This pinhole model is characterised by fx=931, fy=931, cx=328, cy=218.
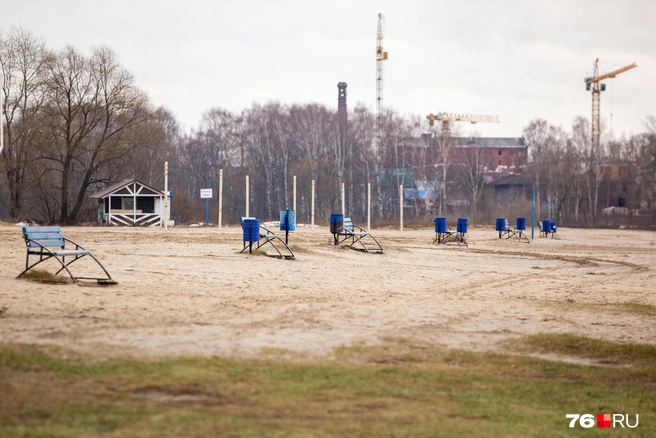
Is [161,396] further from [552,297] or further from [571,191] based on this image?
[571,191]

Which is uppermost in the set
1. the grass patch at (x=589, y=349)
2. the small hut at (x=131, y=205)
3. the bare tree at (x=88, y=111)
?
the bare tree at (x=88, y=111)

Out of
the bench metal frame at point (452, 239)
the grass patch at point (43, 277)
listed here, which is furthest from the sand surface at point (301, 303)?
the bench metal frame at point (452, 239)

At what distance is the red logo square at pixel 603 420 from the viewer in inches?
316

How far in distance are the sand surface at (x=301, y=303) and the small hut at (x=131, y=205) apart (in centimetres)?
2928

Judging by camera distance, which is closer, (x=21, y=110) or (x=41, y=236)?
(x=41, y=236)

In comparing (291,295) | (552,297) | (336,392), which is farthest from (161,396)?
(552,297)

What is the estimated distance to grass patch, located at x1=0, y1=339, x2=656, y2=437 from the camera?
6.40 metres

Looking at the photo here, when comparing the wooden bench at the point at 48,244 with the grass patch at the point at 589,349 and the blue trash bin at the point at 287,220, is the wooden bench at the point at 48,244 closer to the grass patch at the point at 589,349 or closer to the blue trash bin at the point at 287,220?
the grass patch at the point at 589,349

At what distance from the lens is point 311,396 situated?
766 cm

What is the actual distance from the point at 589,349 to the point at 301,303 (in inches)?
176

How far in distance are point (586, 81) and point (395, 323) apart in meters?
123

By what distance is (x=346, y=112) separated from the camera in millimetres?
86438

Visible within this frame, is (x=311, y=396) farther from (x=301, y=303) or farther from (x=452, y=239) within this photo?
(x=452, y=239)
